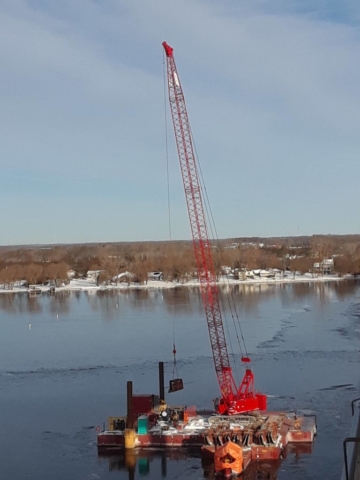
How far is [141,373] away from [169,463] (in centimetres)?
1038

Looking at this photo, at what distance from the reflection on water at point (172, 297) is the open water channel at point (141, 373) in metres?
0.72

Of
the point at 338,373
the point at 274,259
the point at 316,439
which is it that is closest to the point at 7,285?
the point at 274,259

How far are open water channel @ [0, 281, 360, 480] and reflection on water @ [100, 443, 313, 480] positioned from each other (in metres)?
0.03

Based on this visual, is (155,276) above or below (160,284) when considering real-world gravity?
above

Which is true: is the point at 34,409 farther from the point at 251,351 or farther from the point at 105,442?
the point at 251,351

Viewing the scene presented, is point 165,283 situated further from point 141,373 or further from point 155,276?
point 141,373

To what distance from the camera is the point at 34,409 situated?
23250 mm

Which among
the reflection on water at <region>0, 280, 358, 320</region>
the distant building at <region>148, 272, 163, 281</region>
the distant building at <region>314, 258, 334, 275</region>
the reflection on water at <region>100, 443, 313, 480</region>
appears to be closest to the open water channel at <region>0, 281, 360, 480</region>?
the reflection on water at <region>100, 443, 313, 480</region>

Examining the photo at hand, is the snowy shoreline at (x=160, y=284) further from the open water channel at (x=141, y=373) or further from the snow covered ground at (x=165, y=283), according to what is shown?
the open water channel at (x=141, y=373)

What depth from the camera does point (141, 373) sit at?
28281 millimetres

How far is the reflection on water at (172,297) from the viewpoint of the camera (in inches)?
2170

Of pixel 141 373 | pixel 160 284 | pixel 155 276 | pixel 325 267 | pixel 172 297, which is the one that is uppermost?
pixel 325 267

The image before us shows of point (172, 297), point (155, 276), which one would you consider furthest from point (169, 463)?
point (155, 276)

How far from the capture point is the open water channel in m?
17.9
